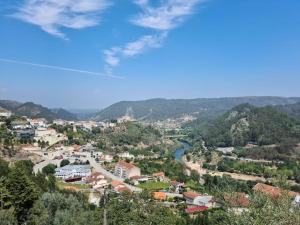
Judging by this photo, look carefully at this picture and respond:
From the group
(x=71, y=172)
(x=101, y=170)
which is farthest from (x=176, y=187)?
(x=101, y=170)

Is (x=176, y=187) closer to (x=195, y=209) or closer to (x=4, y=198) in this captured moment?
(x=195, y=209)

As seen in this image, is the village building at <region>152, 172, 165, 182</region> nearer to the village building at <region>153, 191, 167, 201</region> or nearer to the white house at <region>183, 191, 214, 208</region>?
the village building at <region>153, 191, 167, 201</region>

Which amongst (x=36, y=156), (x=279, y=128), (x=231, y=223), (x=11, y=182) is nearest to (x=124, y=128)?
(x=279, y=128)

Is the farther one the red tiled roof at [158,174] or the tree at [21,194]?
the red tiled roof at [158,174]

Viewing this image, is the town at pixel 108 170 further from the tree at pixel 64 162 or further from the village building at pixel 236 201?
the village building at pixel 236 201

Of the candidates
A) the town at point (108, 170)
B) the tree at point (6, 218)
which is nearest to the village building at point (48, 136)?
the town at point (108, 170)

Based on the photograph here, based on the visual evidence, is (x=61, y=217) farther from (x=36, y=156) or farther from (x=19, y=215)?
(x=36, y=156)

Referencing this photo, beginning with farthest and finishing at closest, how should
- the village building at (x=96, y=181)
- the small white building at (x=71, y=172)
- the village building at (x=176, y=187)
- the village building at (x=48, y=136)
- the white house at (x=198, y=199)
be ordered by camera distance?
the village building at (x=48, y=136), the small white building at (x=71, y=172), the village building at (x=176, y=187), the village building at (x=96, y=181), the white house at (x=198, y=199)
